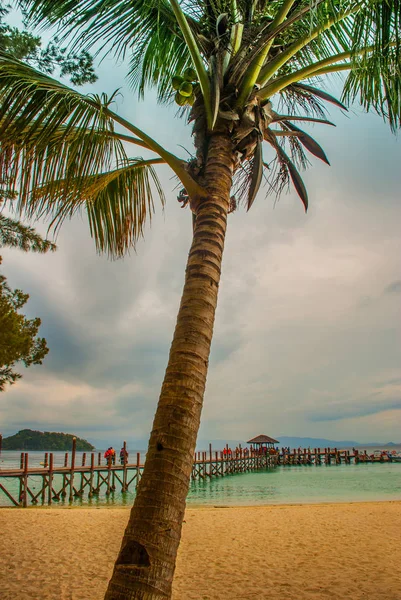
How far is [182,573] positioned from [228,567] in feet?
2.20

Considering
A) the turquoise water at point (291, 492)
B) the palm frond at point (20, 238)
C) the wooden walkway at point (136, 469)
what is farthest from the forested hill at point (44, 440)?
the palm frond at point (20, 238)

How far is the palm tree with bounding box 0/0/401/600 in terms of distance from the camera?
2.31 metres

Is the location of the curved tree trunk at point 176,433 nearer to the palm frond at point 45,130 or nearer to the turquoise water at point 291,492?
the palm frond at point 45,130

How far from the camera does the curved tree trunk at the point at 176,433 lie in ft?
6.79

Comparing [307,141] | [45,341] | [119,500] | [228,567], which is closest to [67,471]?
[119,500]

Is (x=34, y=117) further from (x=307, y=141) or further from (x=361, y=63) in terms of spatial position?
(x=307, y=141)

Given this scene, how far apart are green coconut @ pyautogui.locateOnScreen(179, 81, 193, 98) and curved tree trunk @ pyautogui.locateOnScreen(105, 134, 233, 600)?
735mm

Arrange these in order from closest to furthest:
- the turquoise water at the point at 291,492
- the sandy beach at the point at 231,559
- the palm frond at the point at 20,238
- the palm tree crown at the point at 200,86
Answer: the palm tree crown at the point at 200,86 → the sandy beach at the point at 231,559 → the palm frond at the point at 20,238 → the turquoise water at the point at 291,492

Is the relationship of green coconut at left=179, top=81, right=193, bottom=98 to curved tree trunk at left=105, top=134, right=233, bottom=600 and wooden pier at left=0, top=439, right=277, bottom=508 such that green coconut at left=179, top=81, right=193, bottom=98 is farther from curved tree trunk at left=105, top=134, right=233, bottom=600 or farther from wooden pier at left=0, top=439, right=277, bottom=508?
wooden pier at left=0, top=439, right=277, bottom=508

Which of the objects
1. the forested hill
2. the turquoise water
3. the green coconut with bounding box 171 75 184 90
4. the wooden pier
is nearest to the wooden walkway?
the wooden pier

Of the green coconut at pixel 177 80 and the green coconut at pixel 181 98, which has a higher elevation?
the green coconut at pixel 177 80

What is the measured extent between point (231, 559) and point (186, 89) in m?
6.12

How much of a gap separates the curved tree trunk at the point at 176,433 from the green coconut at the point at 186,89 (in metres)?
0.73

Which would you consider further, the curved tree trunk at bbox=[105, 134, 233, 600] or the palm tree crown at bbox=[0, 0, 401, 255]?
the palm tree crown at bbox=[0, 0, 401, 255]
